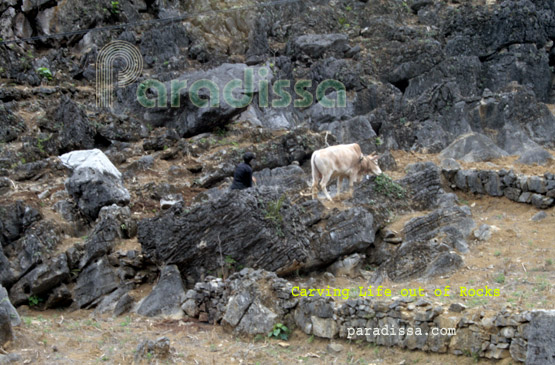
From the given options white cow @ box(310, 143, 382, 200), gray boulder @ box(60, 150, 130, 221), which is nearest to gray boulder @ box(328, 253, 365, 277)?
white cow @ box(310, 143, 382, 200)

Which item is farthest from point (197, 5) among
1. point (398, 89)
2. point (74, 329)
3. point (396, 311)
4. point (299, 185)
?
point (396, 311)

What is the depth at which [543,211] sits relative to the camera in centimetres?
1304

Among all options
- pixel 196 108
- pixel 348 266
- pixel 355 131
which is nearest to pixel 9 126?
pixel 196 108

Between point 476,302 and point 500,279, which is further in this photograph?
point 500,279

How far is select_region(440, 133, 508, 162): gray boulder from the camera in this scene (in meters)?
17.8

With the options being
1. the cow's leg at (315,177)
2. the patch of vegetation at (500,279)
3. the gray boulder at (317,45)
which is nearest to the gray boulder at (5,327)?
the cow's leg at (315,177)

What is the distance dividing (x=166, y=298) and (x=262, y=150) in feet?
25.8

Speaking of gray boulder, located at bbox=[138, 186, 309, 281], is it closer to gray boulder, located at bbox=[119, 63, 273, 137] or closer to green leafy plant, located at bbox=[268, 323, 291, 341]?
green leafy plant, located at bbox=[268, 323, 291, 341]

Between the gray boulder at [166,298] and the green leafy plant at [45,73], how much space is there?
50.4ft

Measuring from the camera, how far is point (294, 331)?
9.15 meters

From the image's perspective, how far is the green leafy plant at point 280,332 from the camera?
908 cm

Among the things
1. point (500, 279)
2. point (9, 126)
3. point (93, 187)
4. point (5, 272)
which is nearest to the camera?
point (500, 279)

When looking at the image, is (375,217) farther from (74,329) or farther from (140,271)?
(74,329)
